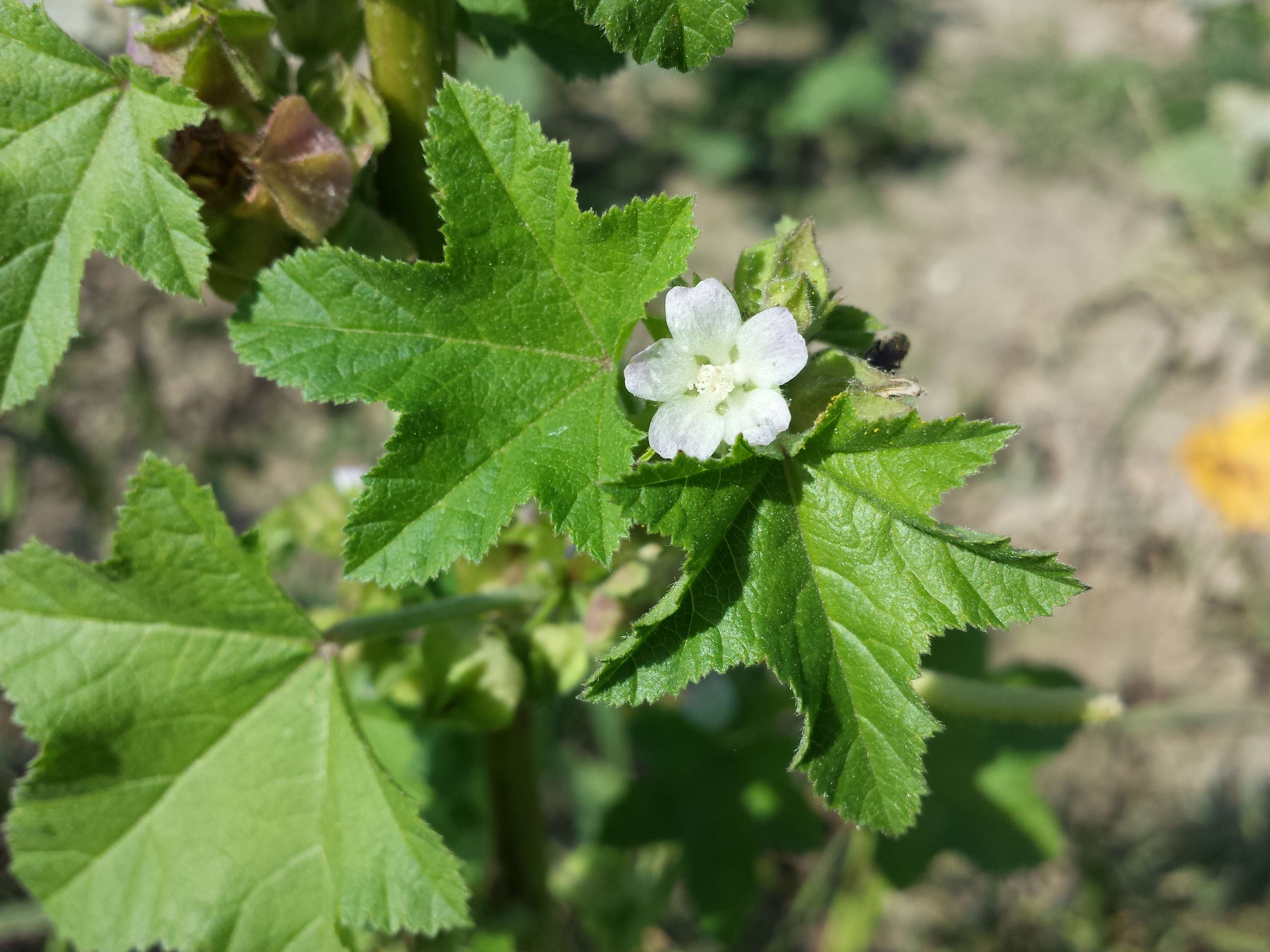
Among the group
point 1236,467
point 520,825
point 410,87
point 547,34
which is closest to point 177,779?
point 520,825

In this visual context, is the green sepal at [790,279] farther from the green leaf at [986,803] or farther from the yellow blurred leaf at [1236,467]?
the yellow blurred leaf at [1236,467]

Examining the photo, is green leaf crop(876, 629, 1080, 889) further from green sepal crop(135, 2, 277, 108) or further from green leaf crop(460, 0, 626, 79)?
green sepal crop(135, 2, 277, 108)

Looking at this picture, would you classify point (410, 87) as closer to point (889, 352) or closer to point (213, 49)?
point (213, 49)

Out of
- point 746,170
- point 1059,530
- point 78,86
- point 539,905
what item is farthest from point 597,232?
point 746,170

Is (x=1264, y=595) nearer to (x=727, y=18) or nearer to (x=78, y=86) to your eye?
(x=727, y=18)

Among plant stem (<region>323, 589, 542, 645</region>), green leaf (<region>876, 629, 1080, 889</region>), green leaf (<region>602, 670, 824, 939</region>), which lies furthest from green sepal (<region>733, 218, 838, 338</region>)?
green leaf (<region>876, 629, 1080, 889</region>)
